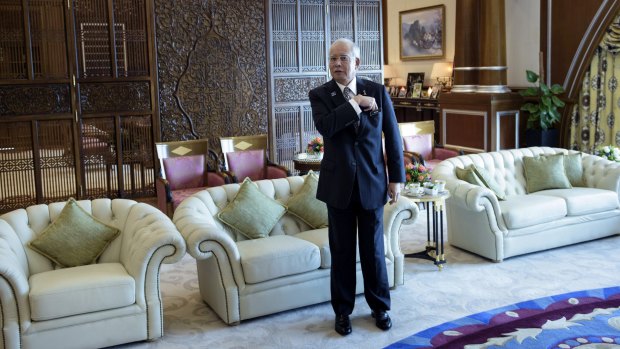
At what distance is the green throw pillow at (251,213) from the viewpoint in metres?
4.70

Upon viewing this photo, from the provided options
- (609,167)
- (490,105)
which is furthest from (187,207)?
(490,105)

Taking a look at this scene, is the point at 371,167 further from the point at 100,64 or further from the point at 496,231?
the point at 100,64

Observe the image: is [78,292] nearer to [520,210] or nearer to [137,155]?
[520,210]

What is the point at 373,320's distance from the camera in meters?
4.27

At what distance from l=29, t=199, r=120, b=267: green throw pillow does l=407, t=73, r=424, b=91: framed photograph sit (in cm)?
916

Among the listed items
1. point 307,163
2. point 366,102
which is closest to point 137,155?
point 307,163

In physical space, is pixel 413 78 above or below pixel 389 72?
below

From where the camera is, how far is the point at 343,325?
406cm

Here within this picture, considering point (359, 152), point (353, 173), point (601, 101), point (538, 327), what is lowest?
point (538, 327)

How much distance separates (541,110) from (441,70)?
3078mm

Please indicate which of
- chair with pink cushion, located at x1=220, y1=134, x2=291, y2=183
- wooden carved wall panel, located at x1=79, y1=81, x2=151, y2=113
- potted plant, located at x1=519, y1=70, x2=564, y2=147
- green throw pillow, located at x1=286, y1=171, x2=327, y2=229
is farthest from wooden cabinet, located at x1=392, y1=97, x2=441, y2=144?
green throw pillow, located at x1=286, y1=171, x2=327, y2=229

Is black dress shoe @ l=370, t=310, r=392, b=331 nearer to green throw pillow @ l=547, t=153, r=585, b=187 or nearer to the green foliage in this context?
green throw pillow @ l=547, t=153, r=585, b=187

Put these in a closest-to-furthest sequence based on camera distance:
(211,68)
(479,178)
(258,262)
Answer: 1. (258,262)
2. (479,178)
3. (211,68)

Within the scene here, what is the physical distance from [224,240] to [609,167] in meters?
4.01
